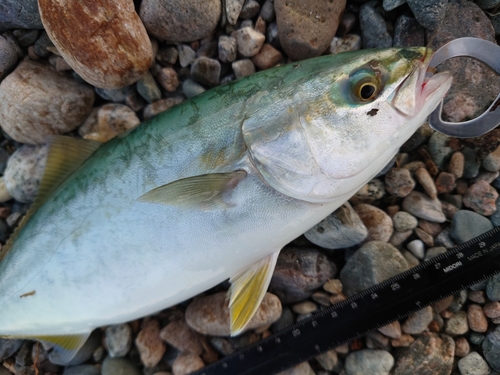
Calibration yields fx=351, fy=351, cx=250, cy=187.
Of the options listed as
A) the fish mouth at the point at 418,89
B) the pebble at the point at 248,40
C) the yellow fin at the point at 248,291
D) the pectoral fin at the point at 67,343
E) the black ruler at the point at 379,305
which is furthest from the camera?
the pebble at the point at 248,40

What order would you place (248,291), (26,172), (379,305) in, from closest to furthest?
(248,291) < (379,305) < (26,172)

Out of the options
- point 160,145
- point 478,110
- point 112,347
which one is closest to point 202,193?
point 160,145

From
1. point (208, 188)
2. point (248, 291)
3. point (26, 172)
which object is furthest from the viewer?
point (26, 172)

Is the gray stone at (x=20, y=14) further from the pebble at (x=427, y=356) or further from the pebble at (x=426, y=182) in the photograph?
the pebble at (x=427, y=356)

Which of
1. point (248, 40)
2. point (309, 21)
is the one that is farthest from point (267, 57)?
point (309, 21)

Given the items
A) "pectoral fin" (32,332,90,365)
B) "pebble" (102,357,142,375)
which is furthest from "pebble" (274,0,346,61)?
"pebble" (102,357,142,375)

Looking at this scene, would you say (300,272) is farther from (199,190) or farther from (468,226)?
(468,226)

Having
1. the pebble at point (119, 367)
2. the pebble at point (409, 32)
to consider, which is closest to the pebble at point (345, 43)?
the pebble at point (409, 32)
